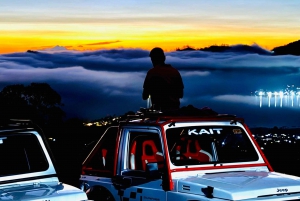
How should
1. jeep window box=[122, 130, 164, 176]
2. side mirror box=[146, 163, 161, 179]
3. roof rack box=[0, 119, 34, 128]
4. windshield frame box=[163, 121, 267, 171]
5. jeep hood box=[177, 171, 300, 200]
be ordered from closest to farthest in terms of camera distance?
jeep hood box=[177, 171, 300, 200], side mirror box=[146, 163, 161, 179], roof rack box=[0, 119, 34, 128], windshield frame box=[163, 121, 267, 171], jeep window box=[122, 130, 164, 176]

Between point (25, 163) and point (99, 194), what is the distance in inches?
52.1

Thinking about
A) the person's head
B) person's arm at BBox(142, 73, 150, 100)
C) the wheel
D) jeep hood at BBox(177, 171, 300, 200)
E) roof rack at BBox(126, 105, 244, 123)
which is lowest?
the wheel

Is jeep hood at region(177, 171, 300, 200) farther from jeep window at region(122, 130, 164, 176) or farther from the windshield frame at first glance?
jeep window at region(122, 130, 164, 176)

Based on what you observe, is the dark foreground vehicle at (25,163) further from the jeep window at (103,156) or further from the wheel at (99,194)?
the jeep window at (103,156)

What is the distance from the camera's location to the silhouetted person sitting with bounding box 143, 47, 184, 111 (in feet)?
43.1

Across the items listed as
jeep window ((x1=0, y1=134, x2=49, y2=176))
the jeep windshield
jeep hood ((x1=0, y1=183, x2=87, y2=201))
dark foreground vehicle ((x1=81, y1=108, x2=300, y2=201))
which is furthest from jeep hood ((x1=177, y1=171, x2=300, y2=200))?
jeep window ((x1=0, y1=134, x2=49, y2=176))

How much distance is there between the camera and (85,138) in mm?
23422

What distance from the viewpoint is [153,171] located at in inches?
385

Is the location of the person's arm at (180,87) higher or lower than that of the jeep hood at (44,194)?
higher

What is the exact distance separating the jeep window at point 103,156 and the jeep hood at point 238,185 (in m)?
1.74

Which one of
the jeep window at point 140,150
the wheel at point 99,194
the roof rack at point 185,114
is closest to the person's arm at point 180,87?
the roof rack at point 185,114

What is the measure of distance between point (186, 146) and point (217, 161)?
550 mm

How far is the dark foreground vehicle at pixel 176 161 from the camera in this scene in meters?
9.59

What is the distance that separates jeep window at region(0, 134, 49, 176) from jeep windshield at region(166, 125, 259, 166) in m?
1.70
